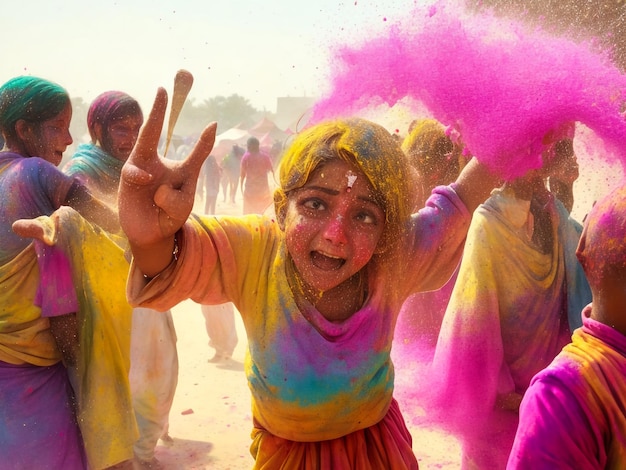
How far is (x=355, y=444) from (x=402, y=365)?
1.57m

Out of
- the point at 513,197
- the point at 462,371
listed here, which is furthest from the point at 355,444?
the point at 513,197

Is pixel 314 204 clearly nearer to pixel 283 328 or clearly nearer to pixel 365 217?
pixel 365 217

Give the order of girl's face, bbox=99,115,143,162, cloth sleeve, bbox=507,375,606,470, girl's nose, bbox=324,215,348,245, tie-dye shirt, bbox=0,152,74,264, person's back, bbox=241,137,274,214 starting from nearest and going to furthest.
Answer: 1. cloth sleeve, bbox=507,375,606,470
2. girl's nose, bbox=324,215,348,245
3. tie-dye shirt, bbox=0,152,74,264
4. girl's face, bbox=99,115,143,162
5. person's back, bbox=241,137,274,214

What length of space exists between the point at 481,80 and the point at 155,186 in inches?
44.7

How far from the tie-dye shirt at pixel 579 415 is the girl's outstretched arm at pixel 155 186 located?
0.99 metres

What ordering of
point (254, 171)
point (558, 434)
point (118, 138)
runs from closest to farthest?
point (558, 434) < point (118, 138) < point (254, 171)

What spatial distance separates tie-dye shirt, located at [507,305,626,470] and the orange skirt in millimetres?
524

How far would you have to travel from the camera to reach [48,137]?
282cm

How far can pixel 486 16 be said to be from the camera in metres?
2.17

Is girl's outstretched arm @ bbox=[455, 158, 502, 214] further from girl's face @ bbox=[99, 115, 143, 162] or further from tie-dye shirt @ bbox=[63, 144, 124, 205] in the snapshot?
girl's face @ bbox=[99, 115, 143, 162]

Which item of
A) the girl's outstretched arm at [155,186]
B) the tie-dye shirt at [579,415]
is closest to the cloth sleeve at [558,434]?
the tie-dye shirt at [579,415]

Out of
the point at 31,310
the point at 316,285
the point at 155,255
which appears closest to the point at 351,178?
the point at 316,285

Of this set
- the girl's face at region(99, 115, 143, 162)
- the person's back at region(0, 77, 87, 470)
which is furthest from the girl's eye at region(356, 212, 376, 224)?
the girl's face at region(99, 115, 143, 162)

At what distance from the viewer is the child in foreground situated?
1.33 m
